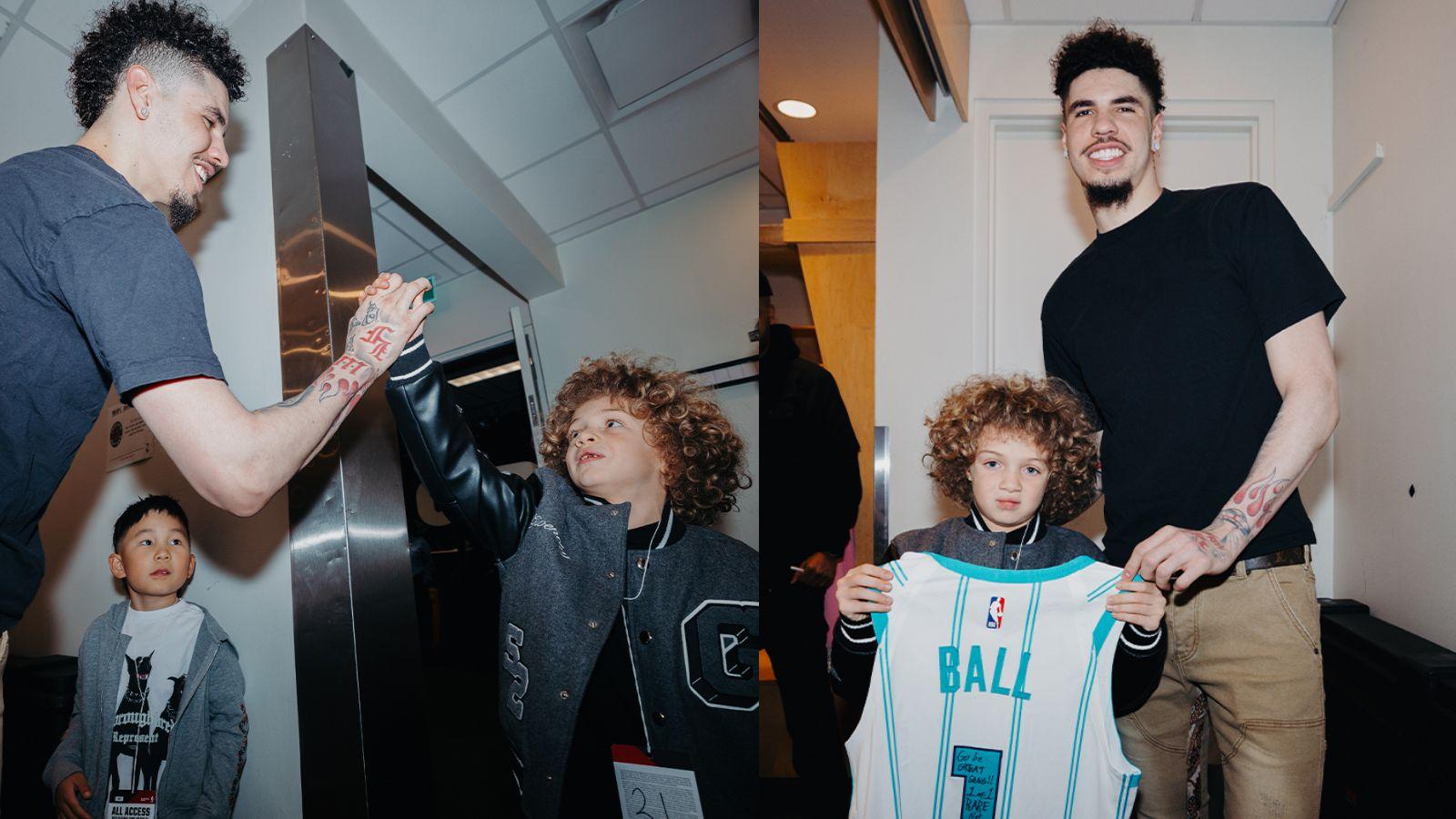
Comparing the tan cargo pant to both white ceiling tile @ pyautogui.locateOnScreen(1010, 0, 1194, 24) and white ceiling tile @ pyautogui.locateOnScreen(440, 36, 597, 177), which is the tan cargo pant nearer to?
white ceiling tile @ pyautogui.locateOnScreen(440, 36, 597, 177)

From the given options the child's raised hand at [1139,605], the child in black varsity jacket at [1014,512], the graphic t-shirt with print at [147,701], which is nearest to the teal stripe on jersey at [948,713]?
the child in black varsity jacket at [1014,512]

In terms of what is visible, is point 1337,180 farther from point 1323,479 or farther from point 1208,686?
point 1208,686

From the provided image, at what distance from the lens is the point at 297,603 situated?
4.28ft

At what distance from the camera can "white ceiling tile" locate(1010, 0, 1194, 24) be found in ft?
8.82

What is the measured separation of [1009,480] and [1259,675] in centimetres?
52

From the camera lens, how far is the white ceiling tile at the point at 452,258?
1.26 m

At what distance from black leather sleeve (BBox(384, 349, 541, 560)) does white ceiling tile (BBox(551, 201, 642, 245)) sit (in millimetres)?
284

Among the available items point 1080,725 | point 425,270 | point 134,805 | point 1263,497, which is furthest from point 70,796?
point 1263,497

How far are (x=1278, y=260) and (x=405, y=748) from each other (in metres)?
1.64

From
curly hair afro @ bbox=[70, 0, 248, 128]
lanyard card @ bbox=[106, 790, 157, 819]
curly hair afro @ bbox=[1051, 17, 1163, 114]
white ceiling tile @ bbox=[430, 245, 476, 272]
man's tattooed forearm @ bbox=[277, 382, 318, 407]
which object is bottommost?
lanyard card @ bbox=[106, 790, 157, 819]

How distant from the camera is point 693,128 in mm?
1368

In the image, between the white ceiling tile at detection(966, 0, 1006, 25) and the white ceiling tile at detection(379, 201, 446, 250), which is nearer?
the white ceiling tile at detection(379, 201, 446, 250)

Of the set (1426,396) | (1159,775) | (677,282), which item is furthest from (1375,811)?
(677,282)

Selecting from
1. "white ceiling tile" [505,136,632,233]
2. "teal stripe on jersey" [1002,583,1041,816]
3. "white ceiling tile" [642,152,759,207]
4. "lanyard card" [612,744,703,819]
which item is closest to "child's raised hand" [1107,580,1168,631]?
"teal stripe on jersey" [1002,583,1041,816]
